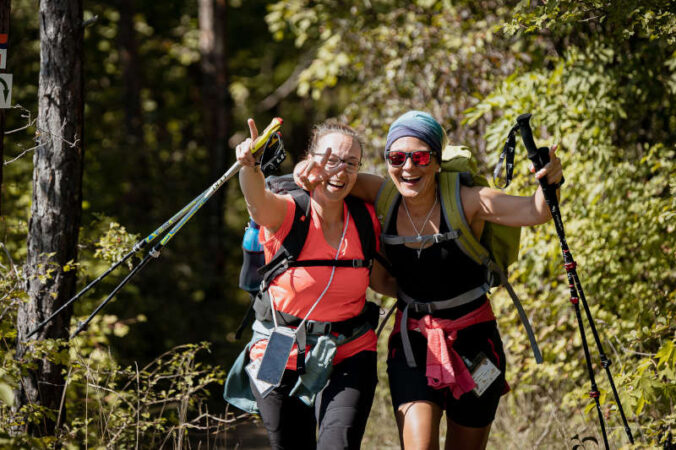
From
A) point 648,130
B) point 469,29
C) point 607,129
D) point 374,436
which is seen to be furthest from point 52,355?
point 469,29

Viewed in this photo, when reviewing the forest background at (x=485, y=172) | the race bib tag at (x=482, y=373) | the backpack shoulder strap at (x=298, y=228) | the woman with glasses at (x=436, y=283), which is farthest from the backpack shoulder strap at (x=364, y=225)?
Answer: the forest background at (x=485, y=172)

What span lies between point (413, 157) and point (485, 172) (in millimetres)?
3553

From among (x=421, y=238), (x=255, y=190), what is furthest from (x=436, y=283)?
(x=255, y=190)

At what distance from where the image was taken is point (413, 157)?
12.5 ft

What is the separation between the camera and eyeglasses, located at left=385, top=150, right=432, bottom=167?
380cm

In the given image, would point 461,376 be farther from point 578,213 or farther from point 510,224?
point 578,213

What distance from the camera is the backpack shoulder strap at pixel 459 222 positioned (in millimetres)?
3826

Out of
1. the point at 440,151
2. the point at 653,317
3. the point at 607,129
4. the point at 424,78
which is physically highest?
the point at 424,78

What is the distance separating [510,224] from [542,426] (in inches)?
104

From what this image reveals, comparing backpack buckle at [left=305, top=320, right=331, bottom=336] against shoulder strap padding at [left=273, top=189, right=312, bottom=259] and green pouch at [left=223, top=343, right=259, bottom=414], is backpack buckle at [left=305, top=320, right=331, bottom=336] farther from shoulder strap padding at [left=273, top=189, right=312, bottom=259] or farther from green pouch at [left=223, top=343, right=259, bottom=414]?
green pouch at [left=223, top=343, right=259, bottom=414]

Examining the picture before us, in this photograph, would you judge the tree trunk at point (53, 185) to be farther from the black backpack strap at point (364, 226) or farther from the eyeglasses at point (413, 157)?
the eyeglasses at point (413, 157)

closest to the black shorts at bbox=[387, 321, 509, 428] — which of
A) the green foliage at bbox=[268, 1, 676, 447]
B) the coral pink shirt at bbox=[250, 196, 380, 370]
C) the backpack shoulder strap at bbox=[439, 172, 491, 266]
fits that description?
the coral pink shirt at bbox=[250, 196, 380, 370]

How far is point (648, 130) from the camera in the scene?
645cm

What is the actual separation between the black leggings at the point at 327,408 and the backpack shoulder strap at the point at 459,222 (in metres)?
0.65
